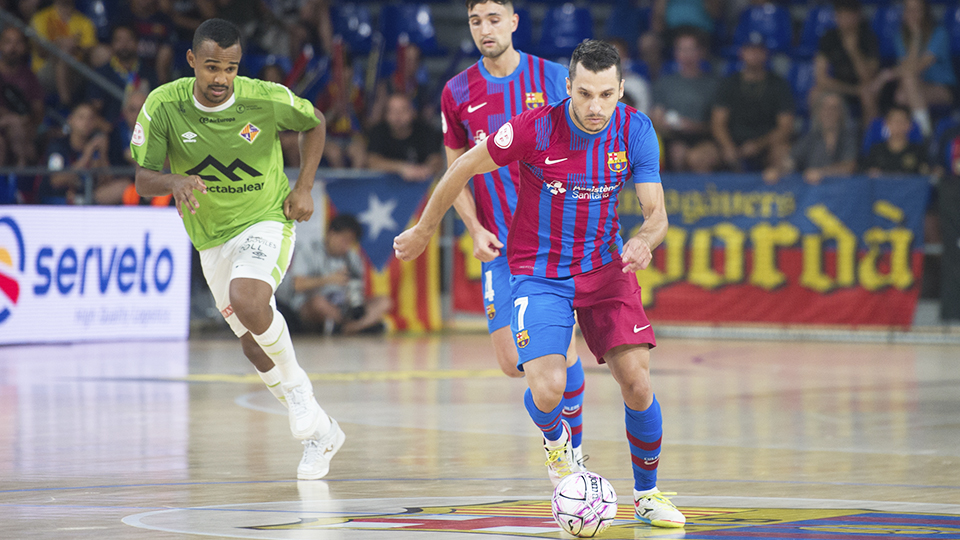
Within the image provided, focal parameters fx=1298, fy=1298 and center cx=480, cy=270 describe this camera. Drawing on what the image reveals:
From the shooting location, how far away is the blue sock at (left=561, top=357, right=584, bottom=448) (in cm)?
693

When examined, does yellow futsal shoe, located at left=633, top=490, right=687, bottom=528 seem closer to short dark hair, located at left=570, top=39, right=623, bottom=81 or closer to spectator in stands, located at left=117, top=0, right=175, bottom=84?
short dark hair, located at left=570, top=39, right=623, bottom=81

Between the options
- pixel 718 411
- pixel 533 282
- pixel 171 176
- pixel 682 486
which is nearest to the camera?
pixel 533 282

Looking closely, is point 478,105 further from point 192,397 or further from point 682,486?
point 192,397

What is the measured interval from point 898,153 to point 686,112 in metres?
Answer: 2.92

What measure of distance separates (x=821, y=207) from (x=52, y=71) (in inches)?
418

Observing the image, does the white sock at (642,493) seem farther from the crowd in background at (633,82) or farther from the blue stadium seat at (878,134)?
the blue stadium seat at (878,134)

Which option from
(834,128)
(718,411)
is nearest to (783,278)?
(834,128)

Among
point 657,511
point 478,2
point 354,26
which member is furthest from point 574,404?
point 354,26

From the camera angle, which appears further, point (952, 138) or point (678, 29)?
point (678, 29)

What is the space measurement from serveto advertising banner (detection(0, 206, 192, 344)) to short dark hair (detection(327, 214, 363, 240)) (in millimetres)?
1839

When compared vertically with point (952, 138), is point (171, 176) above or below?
below

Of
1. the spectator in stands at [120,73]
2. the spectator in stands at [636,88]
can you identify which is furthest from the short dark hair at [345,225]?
the spectator in stands at [636,88]

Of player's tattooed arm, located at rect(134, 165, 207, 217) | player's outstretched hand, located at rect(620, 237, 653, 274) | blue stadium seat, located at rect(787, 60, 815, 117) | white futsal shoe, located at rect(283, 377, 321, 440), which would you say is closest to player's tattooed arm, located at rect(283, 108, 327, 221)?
player's tattooed arm, located at rect(134, 165, 207, 217)

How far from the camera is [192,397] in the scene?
1041cm
